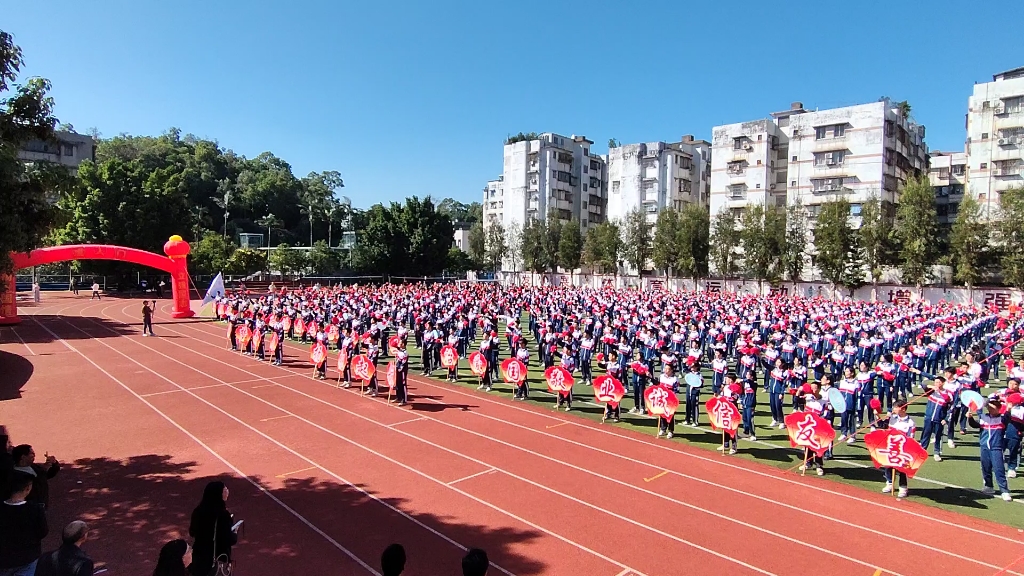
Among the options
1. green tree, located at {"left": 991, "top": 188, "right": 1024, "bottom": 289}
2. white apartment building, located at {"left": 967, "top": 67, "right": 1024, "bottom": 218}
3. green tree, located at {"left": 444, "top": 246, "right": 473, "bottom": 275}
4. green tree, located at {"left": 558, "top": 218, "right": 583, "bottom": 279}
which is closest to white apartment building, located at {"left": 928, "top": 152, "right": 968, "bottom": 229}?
white apartment building, located at {"left": 967, "top": 67, "right": 1024, "bottom": 218}

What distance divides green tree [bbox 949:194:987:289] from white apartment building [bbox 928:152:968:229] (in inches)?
379

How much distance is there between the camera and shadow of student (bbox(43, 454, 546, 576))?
718 centimetres

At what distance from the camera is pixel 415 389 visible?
Result: 667 inches

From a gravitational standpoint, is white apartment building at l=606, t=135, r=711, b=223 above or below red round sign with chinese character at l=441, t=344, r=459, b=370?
above

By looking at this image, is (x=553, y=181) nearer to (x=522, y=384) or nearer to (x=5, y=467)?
(x=522, y=384)

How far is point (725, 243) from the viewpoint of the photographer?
52375mm

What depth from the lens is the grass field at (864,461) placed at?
9.02m

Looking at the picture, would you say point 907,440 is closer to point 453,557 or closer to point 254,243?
point 453,557

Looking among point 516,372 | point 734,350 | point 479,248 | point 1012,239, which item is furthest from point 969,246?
point 479,248

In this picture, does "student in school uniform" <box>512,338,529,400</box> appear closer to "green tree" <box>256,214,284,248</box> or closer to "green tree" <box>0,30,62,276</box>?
"green tree" <box>0,30,62,276</box>

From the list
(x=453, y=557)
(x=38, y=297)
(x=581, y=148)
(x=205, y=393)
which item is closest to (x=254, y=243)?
(x=38, y=297)

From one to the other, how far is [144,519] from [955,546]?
1092cm

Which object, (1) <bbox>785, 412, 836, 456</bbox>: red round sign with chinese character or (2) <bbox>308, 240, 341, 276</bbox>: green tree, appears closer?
(1) <bbox>785, 412, 836, 456</bbox>: red round sign with chinese character

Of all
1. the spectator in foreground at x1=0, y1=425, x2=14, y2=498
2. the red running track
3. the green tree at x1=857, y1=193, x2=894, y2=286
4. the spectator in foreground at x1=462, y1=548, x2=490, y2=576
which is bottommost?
the red running track
